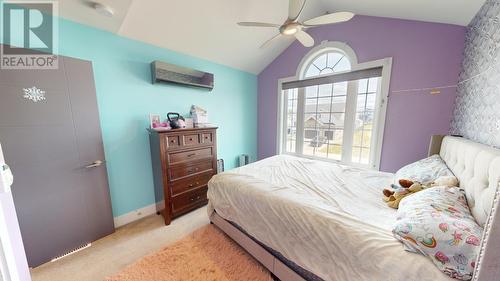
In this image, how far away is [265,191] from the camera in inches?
54.8

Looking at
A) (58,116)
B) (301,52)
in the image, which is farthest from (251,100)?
(58,116)

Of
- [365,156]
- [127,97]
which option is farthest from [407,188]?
[127,97]

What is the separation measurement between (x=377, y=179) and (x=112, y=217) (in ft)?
9.77

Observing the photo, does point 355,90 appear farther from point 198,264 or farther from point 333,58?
point 198,264

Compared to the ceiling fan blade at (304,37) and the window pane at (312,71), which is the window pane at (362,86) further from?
the ceiling fan blade at (304,37)

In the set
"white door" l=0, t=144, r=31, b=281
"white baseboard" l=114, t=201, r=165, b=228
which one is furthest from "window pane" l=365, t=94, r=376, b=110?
"white door" l=0, t=144, r=31, b=281

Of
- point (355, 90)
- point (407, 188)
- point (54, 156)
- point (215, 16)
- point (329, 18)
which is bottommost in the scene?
point (407, 188)

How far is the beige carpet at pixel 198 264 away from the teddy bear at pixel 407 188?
3.79 feet

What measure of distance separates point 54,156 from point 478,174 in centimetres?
313

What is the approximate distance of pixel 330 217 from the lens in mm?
1048

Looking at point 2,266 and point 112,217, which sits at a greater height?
point 2,266

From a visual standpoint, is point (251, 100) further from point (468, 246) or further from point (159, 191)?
point (468, 246)

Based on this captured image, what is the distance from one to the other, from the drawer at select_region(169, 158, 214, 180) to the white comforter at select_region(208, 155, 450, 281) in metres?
0.57

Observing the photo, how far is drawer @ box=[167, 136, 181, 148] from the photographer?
2.00m
